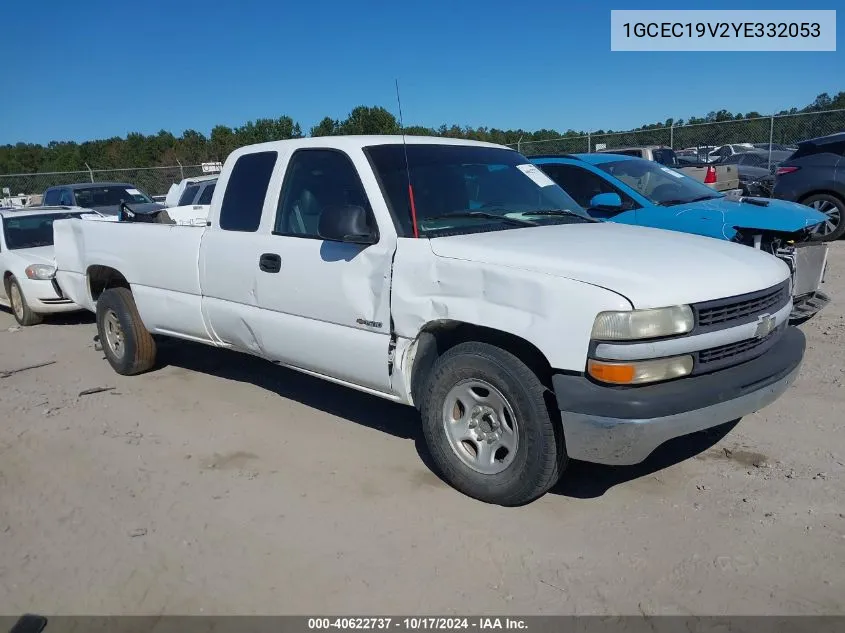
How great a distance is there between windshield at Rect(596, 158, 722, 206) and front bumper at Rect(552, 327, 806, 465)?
4061 millimetres

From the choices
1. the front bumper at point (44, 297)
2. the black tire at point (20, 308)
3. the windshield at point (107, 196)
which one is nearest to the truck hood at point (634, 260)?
the front bumper at point (44, 297)

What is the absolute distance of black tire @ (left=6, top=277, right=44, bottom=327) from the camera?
9.08 metres

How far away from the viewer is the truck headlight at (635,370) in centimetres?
308

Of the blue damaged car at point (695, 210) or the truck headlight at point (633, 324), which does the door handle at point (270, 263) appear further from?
the blue damaged car at point (695, 210)

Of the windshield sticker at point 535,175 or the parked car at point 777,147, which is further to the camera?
the parked car at point 777,147

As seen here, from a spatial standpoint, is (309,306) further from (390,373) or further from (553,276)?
(553,276)

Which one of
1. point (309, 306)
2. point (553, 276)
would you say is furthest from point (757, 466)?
point (309, 306)

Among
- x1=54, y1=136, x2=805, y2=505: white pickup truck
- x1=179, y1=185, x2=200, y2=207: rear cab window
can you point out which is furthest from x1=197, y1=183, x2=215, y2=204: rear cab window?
x1=54, y1=136, x2=805, y2=505: white pickup truck

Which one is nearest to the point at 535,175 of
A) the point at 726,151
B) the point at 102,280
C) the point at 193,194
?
the point at 102,280

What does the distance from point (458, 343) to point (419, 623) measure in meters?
1.48

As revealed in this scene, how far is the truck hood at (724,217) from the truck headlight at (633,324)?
354 centimetres

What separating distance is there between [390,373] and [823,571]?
2.27 meters

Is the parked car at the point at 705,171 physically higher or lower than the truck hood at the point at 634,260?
lower

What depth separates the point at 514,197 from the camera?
4441 mm
